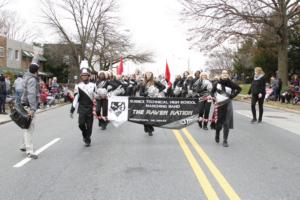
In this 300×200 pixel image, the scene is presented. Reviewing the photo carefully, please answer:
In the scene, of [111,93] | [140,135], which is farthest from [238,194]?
[111,93]

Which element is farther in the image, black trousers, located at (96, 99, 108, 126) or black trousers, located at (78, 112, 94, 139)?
black trousers, located at (96, 99, 108, 126)

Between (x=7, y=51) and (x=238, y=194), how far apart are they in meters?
50.5

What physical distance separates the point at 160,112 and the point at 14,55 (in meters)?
47.8

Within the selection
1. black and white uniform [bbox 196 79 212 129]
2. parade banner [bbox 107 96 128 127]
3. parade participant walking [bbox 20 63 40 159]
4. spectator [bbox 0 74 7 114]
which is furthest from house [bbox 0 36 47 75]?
parade participant walking [bbox 20 63 40 159]

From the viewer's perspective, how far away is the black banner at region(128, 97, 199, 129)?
36.9ft

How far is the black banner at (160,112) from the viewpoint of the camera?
1126cm

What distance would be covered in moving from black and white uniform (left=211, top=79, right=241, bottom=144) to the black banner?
0.96m

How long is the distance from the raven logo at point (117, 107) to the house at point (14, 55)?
127 ft

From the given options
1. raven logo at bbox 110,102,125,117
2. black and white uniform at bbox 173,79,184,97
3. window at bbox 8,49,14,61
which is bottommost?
raven logo at bbox 110,102,125,117

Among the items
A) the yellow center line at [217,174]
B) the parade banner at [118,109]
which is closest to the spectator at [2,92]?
the parade banner at [118,109]

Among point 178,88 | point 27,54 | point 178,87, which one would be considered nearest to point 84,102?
point 178,88

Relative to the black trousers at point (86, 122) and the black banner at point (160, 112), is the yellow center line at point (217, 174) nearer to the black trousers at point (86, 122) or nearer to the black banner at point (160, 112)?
the black banner at point (160, 112)

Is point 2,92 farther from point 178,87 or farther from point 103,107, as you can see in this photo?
point 178,87

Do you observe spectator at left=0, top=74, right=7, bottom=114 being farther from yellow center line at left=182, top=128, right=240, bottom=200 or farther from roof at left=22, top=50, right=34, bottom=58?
roof at left=22, top=50, right=34, bottom=58
